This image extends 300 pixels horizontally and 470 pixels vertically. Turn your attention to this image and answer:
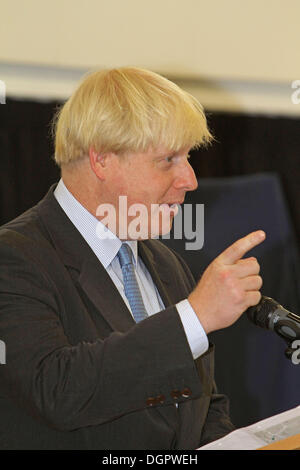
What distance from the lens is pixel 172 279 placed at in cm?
193

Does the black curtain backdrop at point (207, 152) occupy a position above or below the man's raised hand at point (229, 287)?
above

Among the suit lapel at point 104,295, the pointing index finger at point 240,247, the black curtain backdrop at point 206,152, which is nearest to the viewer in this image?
the pointing index finger at point 240,247

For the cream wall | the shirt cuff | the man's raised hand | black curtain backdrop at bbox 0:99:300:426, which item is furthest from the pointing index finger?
the cream wall

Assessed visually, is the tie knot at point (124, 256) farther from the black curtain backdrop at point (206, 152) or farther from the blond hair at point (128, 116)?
the black curtain backdrop at point (206, 152)

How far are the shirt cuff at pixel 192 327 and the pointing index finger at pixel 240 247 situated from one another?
0.12 meters

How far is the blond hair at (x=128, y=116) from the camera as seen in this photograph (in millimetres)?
1619

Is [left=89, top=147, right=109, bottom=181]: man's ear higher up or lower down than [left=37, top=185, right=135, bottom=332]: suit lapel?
higher up

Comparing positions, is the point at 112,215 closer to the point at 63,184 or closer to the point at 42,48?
the point at 63,184

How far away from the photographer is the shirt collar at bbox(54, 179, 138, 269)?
5.64 feet

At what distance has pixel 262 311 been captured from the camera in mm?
1439

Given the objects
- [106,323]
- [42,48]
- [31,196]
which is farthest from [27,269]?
[42,48]

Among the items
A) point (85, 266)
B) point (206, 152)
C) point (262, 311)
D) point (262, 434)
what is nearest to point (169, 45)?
point (206, 152)

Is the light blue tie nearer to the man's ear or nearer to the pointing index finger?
the man's ear

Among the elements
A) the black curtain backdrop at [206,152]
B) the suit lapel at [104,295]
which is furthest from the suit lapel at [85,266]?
the black curtain backdrop at [206,152]
